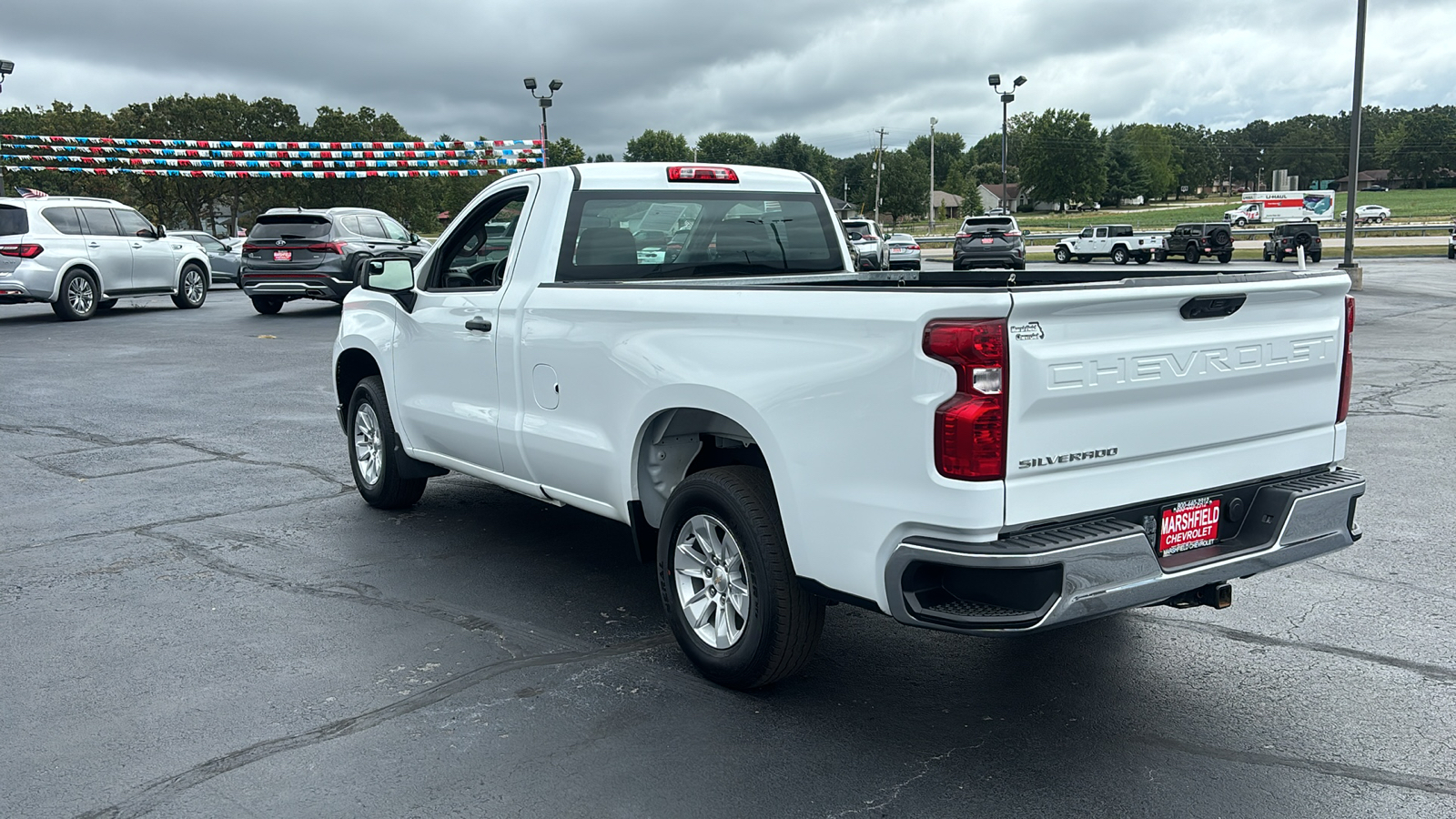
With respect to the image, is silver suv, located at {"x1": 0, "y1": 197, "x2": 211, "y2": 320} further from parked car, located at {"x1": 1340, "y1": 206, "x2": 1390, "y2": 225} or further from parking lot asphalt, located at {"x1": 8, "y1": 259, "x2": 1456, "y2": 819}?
parked car, located at {"x1": 1340, "y1": 206, "x2": 1390, "y2": 225}

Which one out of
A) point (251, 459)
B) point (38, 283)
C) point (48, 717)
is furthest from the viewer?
point (38, 283)

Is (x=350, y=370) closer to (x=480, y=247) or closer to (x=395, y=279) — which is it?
(x=395, y=279)

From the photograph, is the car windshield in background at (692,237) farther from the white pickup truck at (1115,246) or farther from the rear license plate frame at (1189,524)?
the white pickup truck at (1115,246)

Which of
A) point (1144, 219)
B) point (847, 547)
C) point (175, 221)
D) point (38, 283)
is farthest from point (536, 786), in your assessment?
point (1144, 219)

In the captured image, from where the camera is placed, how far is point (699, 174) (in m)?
5.75

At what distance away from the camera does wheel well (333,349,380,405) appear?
7.09 m

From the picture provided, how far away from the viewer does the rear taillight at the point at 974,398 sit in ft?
10.5

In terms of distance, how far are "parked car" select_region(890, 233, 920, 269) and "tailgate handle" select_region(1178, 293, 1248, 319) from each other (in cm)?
3301

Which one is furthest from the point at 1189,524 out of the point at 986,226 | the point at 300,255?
the point at 986,226

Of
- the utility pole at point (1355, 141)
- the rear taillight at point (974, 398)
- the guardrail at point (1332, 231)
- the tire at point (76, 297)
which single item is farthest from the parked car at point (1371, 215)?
the rear taillight at point (974, 398)

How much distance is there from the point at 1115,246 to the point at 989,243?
10.9 m

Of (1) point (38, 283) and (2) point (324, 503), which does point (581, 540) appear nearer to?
(2) point (324, 503)

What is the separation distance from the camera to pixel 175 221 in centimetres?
7550

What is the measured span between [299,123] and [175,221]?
413 inches
